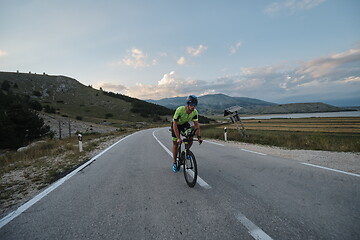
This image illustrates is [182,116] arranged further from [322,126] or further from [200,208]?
[322,126]

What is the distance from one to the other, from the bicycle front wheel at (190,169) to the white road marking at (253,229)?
1446mm

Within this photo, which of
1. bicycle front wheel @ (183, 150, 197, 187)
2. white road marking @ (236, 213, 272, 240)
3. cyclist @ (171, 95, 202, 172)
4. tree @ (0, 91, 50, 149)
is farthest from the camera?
tree @ (0, 91, 50, 149)

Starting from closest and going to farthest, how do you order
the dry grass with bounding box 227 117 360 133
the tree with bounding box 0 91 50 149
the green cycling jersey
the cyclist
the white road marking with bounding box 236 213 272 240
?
the white road marking with bounding box 236 213 272 240 < the cyclist < the green cycling jersey < the tree with bounding box 0 91 50 149 < the dry grass with bounding box 227 117 360 133

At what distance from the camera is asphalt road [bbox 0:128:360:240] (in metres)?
2.27

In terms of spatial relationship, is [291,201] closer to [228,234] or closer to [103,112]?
[228,234]

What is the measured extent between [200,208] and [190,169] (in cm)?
143

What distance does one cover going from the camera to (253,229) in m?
2.24

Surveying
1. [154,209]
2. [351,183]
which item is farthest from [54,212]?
[351,183]

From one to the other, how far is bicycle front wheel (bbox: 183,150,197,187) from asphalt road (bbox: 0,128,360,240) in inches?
6.4

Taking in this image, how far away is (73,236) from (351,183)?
18.4 feet

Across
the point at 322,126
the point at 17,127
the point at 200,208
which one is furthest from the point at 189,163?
the point at 322,126

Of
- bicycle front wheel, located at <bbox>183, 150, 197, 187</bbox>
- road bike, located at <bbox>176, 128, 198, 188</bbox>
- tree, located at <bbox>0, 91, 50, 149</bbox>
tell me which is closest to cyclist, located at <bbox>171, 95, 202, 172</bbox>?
road bike, located at <bbox>176, 128, 198, 188</bbox>

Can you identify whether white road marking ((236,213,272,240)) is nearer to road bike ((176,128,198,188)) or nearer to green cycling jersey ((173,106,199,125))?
road bike ((176,128,198,188))

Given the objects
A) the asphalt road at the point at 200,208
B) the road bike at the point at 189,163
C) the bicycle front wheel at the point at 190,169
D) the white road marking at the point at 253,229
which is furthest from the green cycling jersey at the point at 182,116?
the white road marking at the point at 253,229
